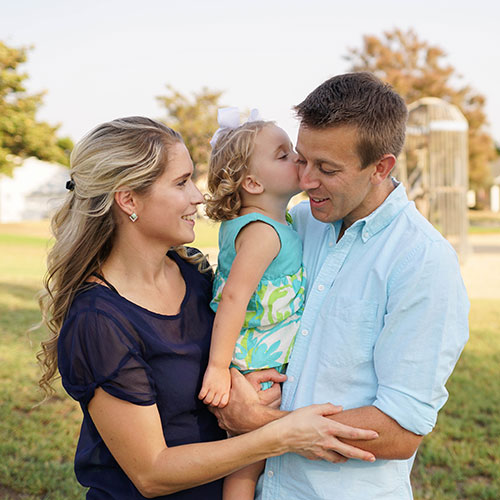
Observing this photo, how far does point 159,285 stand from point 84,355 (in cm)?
50

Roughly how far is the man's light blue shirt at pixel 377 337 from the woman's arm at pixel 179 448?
0.15 metres

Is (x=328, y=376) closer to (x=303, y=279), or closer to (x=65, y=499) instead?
(x=303, y=279)

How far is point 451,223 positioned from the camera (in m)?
17.3

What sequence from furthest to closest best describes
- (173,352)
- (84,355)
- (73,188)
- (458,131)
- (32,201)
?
(32,201), (458,131), (73,188), (173,352), (84,355)

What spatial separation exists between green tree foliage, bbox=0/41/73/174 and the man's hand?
17.2 metres

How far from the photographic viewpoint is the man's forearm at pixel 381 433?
2.19 meters

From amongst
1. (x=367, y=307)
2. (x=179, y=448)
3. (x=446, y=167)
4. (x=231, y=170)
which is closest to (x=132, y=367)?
(x=179, y=448)

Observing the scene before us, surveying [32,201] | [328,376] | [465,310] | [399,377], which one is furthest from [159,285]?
[32,201]

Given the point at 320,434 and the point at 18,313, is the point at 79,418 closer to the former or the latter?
the point at 320,434

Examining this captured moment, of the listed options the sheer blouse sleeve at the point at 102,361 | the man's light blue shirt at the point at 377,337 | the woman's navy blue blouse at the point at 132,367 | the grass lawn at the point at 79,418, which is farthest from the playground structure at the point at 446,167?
the sheer blouse sleeve at the point at 102,361

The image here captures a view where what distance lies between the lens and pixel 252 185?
2838mm

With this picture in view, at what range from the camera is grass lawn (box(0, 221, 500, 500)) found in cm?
448

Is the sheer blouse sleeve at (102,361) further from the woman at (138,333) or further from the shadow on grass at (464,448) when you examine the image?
the shadow on grass at (464,448)

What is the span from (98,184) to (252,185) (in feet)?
2.31
